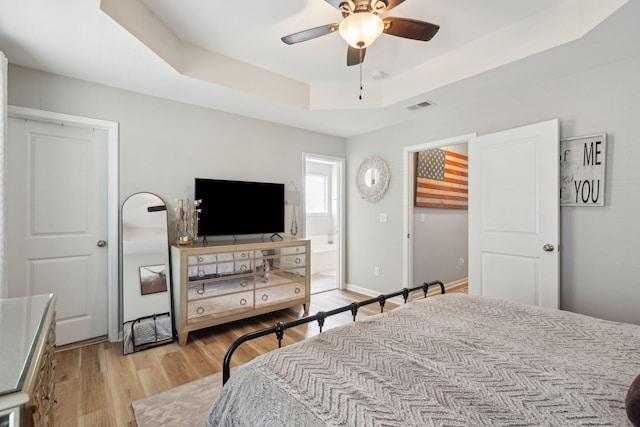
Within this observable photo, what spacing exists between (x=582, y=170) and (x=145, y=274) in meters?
3.95

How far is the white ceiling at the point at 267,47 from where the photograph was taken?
196 centimetres

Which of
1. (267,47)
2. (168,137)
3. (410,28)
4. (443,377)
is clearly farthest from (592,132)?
(168,137)

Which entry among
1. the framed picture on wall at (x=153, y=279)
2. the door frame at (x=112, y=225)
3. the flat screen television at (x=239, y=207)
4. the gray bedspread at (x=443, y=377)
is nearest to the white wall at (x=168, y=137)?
the door frame at (x=112, y=225)

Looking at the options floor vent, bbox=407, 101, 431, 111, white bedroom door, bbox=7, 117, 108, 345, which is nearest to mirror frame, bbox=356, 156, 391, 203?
floor vent, bbox=407, 101, 431, 111

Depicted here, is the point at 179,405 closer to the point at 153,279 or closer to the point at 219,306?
the point at 219,306

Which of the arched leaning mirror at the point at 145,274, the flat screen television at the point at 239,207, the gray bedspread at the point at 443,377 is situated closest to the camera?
the gray bedspread at the point at 443,377

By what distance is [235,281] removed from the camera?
9.96 feet

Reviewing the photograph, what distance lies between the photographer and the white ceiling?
196cm

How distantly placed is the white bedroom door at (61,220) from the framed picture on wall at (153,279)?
1.20ft

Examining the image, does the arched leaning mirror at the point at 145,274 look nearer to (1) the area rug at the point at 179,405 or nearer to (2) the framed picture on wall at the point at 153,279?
(2) the framed picture on wall at the point at 153,279

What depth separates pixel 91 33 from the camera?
1978 millimetres

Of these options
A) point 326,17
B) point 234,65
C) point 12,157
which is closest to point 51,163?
point 12,157

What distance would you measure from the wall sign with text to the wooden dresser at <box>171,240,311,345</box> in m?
2.54

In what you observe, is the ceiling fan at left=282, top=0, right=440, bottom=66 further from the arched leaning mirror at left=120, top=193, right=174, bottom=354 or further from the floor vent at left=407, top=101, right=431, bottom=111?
the arched leaning mirror at left=120, top=193, right=174, bottom=354
